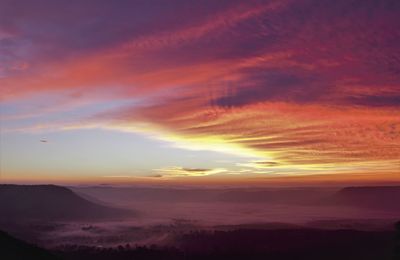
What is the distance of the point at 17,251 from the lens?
41969 mm


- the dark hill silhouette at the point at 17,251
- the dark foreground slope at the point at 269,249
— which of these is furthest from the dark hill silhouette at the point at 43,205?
the dark hill silhouette at the point at 17,251

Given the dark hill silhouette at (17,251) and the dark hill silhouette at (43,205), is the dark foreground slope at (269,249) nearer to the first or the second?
the dark hill silhouette at (17,251)

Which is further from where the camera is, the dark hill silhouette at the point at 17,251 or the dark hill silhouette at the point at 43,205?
the dark hill silhouette at the point at 43,205

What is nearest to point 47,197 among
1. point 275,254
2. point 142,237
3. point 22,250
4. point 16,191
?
point 16,191

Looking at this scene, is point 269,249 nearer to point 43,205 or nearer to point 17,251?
point 17,251

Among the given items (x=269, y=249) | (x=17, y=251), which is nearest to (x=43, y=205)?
(x=269, y=249)

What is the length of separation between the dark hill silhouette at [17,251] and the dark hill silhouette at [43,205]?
102 meters

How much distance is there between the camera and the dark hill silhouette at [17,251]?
41000 millimetres

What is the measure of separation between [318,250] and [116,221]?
97.1 m

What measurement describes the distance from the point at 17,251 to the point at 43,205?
12747 centimetres

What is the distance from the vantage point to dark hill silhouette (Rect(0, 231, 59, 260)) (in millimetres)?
41000

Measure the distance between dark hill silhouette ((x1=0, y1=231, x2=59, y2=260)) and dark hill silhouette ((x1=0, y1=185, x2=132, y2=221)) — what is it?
10153cm

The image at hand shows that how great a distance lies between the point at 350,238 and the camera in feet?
301

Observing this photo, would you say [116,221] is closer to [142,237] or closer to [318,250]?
[142,237]
